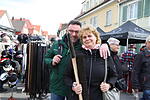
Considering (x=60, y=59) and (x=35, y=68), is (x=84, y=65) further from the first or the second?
(x=35, y=68)

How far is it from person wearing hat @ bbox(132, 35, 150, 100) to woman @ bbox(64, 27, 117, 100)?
1.61 metres

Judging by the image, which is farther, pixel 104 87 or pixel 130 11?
pixel 130 11

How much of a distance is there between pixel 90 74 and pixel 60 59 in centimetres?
53

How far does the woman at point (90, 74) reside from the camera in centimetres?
219

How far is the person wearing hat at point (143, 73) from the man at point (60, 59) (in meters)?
1.53

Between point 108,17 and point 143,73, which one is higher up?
point 108,17

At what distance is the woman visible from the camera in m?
2.19

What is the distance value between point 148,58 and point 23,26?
6386 cm

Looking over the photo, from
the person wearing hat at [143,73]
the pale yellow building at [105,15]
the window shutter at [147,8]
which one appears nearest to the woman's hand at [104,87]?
the person wearing hat at [143,73]

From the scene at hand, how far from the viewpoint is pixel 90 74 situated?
224cm

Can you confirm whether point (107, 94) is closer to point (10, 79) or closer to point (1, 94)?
point (10, 79)

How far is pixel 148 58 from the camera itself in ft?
12.3

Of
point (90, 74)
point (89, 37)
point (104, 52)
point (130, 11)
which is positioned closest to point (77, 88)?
point (90, 74)

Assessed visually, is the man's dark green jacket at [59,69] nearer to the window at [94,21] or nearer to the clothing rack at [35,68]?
the clothing rack at [35,68]
